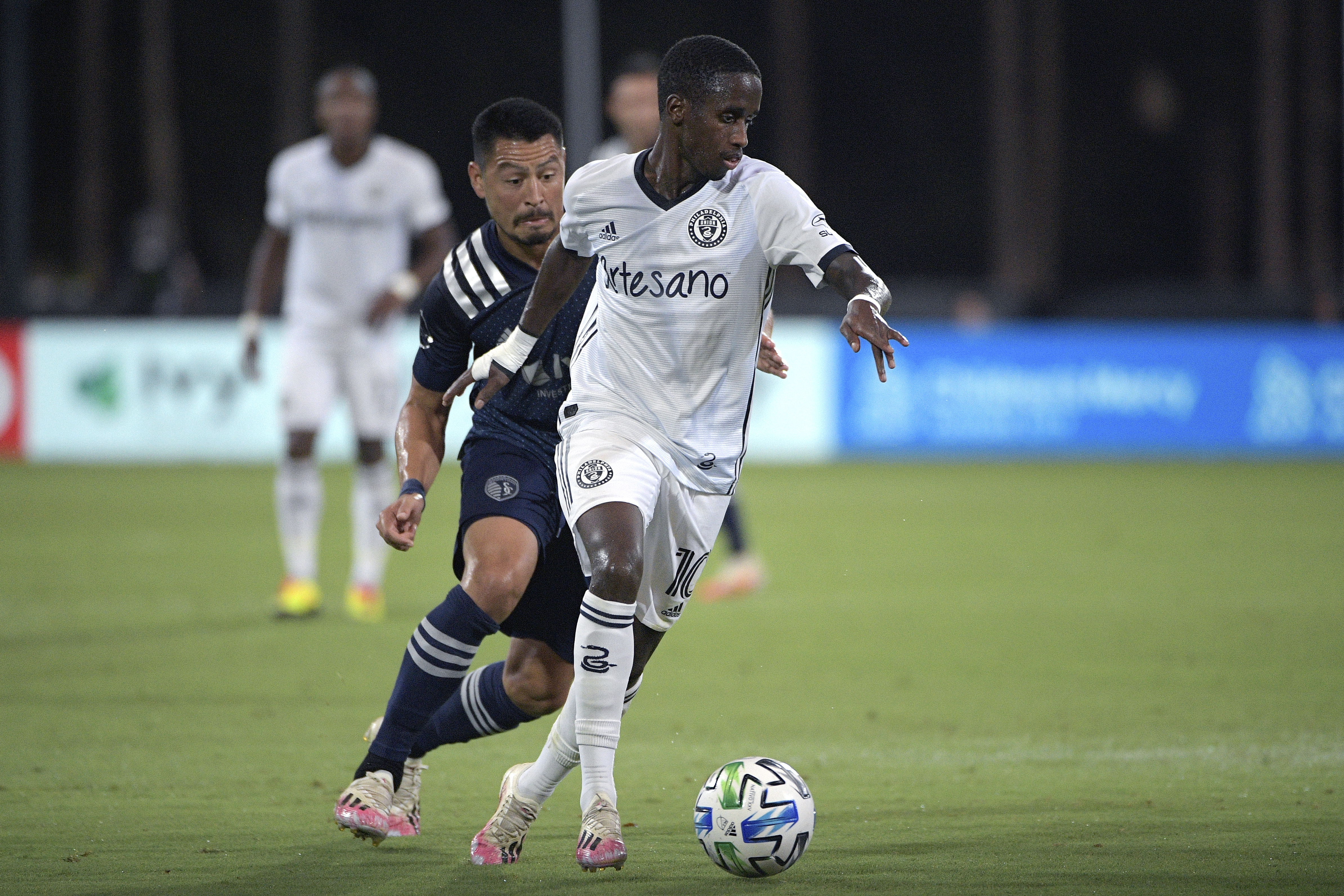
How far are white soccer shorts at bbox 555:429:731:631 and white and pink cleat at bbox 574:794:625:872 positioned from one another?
543 mm

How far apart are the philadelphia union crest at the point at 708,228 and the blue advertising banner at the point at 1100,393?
13.1m

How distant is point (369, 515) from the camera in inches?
376

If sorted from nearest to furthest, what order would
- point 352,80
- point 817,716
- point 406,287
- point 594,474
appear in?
point 594,474 < point 817,716 < point 352,80 < point 406,287

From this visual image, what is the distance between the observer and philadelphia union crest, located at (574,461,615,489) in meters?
4.63

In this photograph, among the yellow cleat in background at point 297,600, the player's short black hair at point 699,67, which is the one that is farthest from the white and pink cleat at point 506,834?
the yellow cleat in background at point 297,600

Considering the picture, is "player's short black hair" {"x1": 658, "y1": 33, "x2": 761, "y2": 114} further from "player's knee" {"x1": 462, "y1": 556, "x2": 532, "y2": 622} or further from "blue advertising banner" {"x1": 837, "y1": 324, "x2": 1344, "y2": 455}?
"blue advertising banner" {"x1": 837, "y1": 324, "x2": 1344, "y2": 455}

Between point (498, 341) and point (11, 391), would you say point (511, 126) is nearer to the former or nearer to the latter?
point (498, 341)

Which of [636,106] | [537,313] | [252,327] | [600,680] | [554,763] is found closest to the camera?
[600,680]

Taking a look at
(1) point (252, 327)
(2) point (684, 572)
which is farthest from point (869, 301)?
(1) point (252, 327)

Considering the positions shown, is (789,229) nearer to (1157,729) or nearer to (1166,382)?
(1157,729)

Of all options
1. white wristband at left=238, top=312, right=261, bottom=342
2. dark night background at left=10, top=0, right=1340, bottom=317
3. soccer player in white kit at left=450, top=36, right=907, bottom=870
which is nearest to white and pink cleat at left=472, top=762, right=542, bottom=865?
soccer player in white kit at left=450, top=36, right=907, bottom=870

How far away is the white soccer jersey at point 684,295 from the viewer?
4.70 meters

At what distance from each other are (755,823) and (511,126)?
214 centimetres

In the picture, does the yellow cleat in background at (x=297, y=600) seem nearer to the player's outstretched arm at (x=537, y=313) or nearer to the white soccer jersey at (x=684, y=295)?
the player's outstretched arm at (x=537, y=313)
